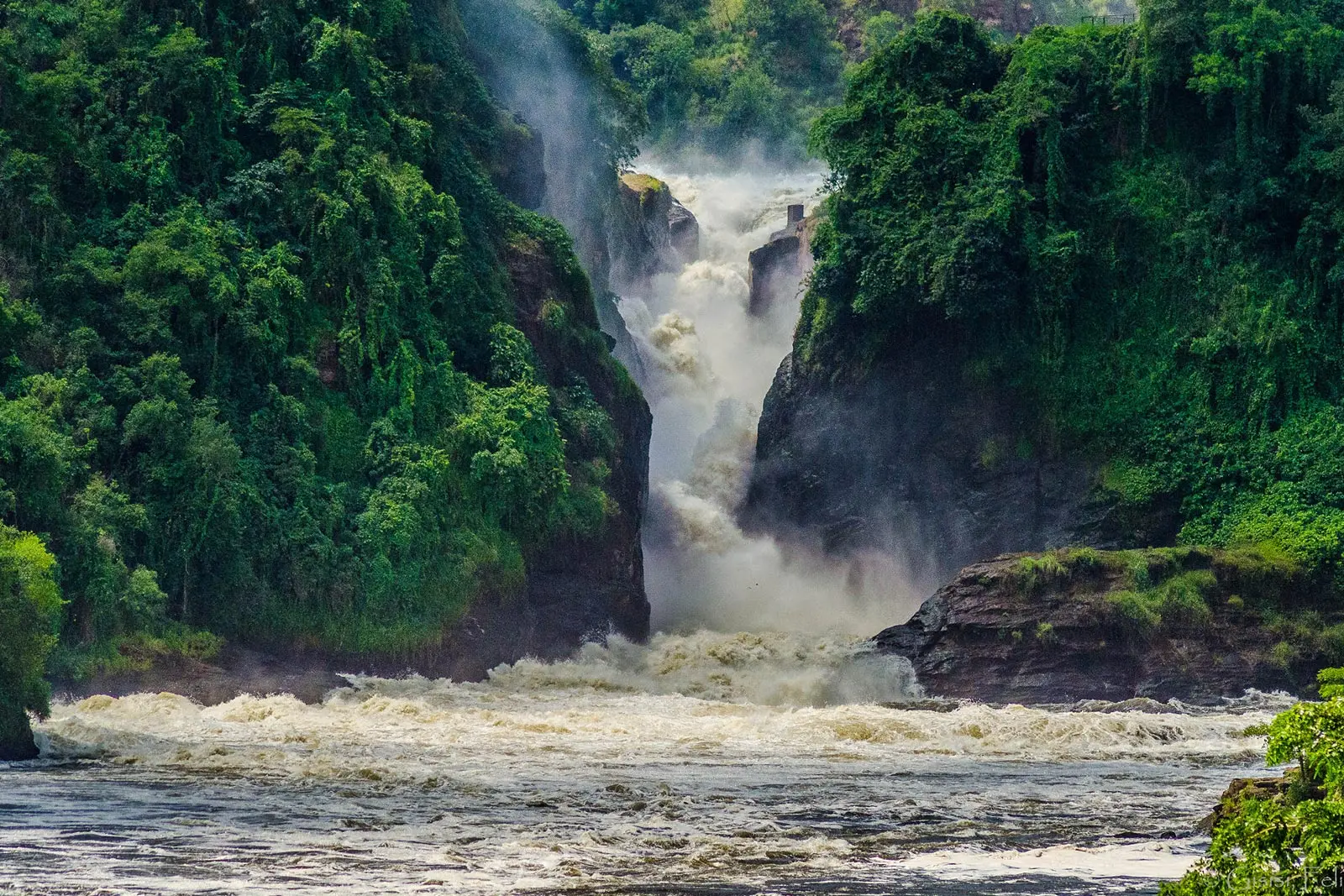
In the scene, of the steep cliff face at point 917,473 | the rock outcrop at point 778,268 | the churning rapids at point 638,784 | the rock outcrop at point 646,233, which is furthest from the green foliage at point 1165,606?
the rock outcrop at point 646,233

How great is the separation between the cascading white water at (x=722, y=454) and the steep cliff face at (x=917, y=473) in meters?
0.88

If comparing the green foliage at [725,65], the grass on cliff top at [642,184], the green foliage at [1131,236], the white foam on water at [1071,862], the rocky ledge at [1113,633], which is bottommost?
the white foam on water at [1071,862]

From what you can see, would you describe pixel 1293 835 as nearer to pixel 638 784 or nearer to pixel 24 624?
pixel 638 784

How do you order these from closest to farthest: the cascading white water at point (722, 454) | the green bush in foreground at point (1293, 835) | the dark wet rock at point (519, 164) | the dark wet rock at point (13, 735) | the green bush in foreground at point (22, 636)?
1. the green bush in foreground at point (1293, 835)
2. the dark wet rock at point (13, 735)
3. the green bush in foreground at point (22, 636)
4. the cascading white water at point (722, 454)
5. the dark wet rock at point (519, 164)

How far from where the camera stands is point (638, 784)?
74.1 ft

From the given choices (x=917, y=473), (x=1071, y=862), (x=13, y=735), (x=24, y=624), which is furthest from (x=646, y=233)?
(x=1071, y=862)

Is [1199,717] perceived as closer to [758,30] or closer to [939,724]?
[939,724]

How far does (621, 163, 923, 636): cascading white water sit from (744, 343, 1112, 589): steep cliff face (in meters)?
0.88

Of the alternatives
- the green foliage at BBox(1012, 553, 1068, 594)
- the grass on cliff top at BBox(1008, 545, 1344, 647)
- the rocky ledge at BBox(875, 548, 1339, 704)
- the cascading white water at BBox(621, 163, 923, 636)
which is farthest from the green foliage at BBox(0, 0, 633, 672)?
the grass on cliff top at BBox(1008, 545, 1344, 647)

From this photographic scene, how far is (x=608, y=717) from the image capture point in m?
29.6

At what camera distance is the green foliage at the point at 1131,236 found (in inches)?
1564

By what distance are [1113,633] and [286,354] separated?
1674 centimetres

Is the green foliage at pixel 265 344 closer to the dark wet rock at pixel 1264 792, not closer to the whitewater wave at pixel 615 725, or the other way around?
the whitewater wave at pixel 615 725

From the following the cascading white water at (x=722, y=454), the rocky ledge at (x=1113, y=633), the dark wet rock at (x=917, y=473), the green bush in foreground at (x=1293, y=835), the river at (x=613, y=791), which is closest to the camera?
the green bush in foreground at (x=1293, y=835)
